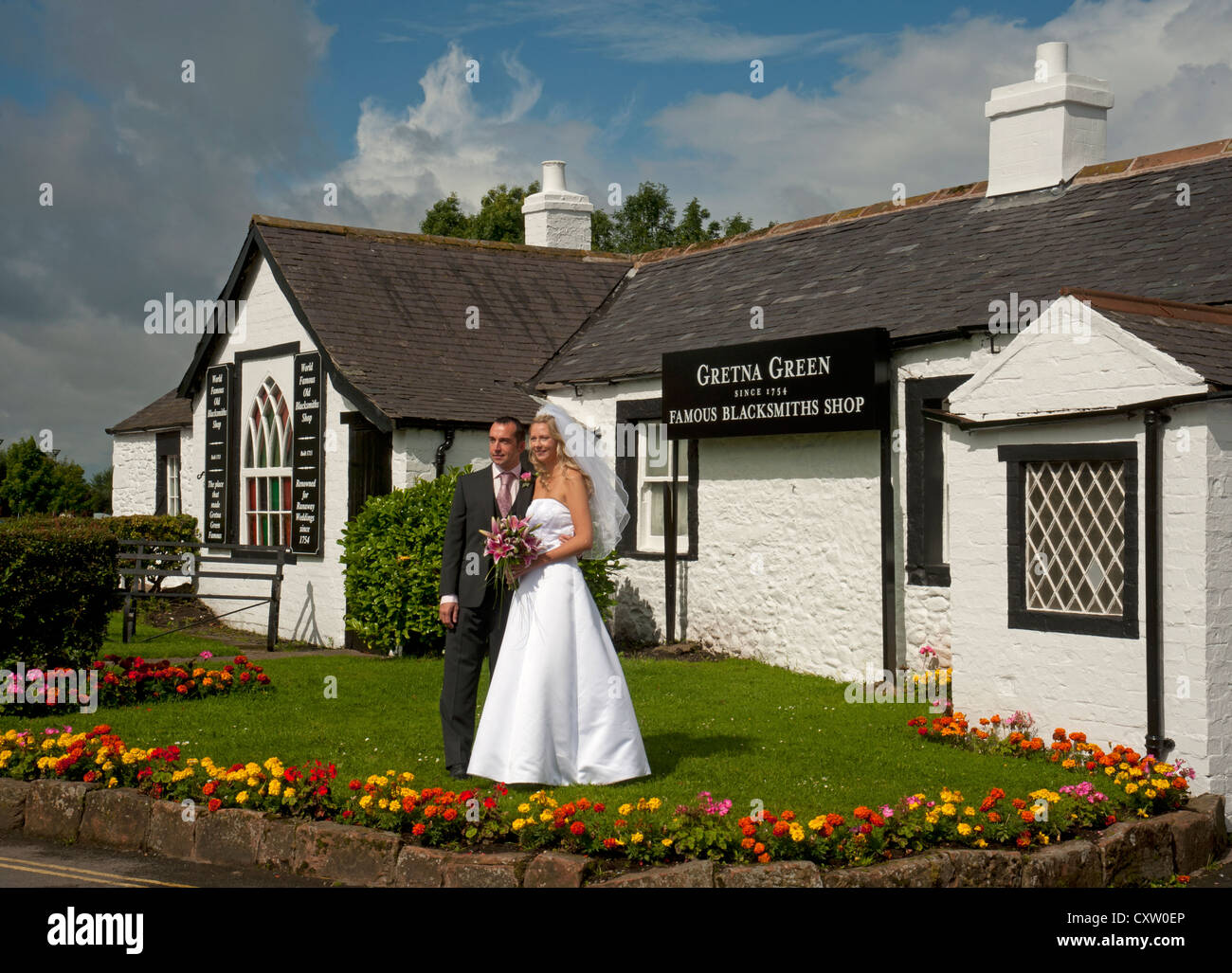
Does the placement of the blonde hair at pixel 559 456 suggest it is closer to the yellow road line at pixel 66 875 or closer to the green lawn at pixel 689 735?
the green lawn at pixel 689 735

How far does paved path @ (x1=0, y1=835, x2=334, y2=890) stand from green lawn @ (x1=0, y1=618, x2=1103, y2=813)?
1.30 metres

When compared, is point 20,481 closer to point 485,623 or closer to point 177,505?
point 177,505

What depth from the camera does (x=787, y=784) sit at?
7.88m

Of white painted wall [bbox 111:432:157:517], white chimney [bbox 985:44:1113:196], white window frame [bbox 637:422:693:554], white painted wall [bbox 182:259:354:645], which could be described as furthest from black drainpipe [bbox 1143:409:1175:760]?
white painted wall [bbox 111:432:157:517]

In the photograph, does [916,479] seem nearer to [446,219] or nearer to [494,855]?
[494,855]

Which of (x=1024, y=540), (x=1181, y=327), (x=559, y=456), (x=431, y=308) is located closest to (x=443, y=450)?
(x=431, y=308)

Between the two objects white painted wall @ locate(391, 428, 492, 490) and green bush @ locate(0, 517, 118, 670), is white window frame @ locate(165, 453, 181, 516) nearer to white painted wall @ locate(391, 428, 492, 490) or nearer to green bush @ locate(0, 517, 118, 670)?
white painted wall @ locate(391, 428, 492, 490)

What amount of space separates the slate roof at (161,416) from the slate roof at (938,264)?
391 inches

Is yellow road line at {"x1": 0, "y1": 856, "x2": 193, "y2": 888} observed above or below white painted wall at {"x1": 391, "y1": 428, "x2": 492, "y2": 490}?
below

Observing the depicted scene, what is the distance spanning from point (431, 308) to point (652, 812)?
12.8 metres

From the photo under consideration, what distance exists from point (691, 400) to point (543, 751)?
7.45 meters

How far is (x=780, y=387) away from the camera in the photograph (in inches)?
540

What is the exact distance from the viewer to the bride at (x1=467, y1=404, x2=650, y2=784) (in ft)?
25.6

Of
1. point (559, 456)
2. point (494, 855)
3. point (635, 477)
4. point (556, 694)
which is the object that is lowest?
point (494, 855)
